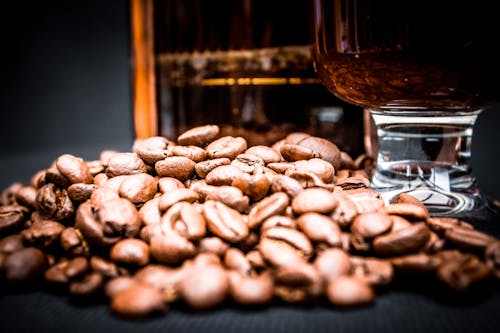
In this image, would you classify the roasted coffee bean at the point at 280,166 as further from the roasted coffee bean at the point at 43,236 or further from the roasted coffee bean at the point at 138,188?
the roasted coffee bean at the point at 43,236

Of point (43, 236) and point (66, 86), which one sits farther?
point (66, 86)

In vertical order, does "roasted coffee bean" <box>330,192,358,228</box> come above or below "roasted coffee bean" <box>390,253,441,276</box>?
above

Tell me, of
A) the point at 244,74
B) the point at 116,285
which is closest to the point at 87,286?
the point at 116,285

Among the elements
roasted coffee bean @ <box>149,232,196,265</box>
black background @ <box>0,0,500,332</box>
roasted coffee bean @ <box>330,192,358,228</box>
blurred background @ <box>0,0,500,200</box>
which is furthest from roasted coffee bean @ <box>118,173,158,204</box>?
blurred background @ <box>0,0,500,200</box>

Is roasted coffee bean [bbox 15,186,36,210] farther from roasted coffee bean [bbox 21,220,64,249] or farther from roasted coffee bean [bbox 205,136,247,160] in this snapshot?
roasted coffee bean [bbox 205,136,247,160]

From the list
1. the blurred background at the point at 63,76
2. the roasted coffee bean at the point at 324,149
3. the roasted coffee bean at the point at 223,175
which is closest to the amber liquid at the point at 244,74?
the roasted coffee bean at the point at 324,149

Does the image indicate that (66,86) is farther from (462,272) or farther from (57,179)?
(462,272)
